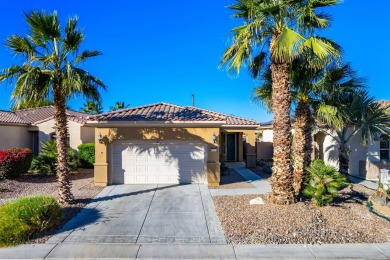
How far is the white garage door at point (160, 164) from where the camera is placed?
1368 cm

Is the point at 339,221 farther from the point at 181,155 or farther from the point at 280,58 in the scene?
the point at 181,155

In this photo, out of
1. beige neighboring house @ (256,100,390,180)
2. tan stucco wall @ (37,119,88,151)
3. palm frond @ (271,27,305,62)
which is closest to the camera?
palm frond @ (271,27,305,62)

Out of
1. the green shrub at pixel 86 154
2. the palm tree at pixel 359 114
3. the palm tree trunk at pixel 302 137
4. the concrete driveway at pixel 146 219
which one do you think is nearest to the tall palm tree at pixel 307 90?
the palm tree trunk at pixel 302 137

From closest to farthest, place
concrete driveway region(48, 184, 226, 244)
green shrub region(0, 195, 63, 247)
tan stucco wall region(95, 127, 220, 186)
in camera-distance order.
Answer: green shrub region(0, 195, 63, 247) → concrete driveway region(48, 184, 226, 244) → tan stucco wall region(95, 127, 220, 186)

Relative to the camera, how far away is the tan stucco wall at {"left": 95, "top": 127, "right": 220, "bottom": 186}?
1330cm

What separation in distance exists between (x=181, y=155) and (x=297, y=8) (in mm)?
8426

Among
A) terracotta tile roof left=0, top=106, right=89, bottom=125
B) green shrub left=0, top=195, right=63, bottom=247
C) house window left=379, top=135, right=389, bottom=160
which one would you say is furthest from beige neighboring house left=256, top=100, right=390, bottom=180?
terracotta tile roof left=0, top=106, right=89, bottom=125

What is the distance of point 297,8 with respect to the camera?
928cm

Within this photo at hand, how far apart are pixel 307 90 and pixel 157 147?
7709 mm

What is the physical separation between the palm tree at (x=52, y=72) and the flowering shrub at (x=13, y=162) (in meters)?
6.23

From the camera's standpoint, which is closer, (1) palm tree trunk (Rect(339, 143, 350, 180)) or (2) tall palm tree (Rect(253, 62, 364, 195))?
(2) tall palm tree (Rect(253, 62, 364, 195))

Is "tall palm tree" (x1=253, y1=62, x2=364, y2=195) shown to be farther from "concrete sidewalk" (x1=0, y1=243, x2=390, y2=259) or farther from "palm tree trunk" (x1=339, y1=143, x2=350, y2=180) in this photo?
"concrete sidewalk" (x1=0, y1=243, x2=390, y2=259)

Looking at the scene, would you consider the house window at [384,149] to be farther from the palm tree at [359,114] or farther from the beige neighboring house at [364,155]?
the palm tree at [359,114]

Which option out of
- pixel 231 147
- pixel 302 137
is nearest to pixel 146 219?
pixel 302 137
